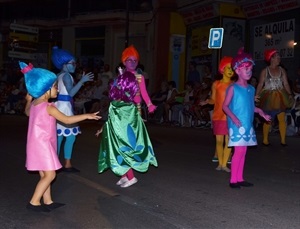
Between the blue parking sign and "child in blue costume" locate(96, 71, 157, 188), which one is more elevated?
the blue parking sign

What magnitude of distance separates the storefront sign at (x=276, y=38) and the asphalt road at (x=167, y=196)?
29.8 feet

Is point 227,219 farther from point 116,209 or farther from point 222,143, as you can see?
point 222,143

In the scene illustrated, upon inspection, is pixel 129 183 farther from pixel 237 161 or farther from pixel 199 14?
pixel 199 14

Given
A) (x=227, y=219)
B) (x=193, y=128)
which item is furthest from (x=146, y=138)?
(x=193, y=128)

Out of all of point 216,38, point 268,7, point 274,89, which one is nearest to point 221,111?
point 274,89

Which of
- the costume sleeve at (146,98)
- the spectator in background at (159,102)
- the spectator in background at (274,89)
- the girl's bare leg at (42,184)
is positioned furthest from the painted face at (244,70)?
the spectator in background at (159,102)

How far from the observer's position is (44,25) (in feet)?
112

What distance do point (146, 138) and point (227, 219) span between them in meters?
1.94

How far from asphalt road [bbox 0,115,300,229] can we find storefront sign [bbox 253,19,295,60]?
358 inches

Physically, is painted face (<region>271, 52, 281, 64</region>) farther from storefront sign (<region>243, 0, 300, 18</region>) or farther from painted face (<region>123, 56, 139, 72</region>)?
storefront sign (<region>243, 0, 300, 18</region>)

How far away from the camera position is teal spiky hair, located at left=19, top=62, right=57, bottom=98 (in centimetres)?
566

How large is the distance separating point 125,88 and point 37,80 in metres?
1.63

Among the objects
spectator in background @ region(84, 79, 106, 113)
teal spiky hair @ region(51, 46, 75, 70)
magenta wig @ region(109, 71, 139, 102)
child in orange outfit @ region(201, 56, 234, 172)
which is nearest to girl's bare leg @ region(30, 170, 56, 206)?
magenta wig @ region(109, 71, 139, 102)

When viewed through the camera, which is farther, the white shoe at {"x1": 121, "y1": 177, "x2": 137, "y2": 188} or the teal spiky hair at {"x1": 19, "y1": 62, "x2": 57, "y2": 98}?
the white shoe at {"x1": 121, "y1": 177, "x2": 137, "y2": 188}
